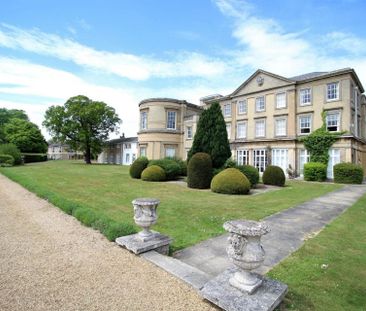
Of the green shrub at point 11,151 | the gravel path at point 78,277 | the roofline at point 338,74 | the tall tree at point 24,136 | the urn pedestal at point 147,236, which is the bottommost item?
the gravel path at point 78,277

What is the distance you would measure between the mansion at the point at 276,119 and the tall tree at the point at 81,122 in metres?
10.8

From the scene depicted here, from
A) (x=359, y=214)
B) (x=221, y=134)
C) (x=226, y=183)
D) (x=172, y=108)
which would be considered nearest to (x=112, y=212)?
(x=226, y=183)

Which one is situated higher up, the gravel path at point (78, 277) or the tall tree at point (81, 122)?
the tall tree at point (81, 122)

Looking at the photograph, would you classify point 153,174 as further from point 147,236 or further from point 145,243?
point 145,243

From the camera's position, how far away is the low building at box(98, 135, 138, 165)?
44406 millimetres

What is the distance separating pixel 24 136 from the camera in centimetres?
4612

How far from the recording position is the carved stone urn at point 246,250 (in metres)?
3.23

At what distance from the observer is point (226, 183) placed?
1381 centimetres

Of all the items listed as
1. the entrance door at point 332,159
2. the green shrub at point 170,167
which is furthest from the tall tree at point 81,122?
the entrance door at point 332,159

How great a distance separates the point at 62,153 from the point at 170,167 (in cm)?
6488

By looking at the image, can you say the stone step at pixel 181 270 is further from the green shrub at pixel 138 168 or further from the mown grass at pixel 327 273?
the green shrub at pixel 138 168

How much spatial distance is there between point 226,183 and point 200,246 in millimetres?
8472

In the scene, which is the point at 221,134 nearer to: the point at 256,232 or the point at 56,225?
the point at 56,225

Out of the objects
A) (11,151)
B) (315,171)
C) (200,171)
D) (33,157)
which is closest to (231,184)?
(200,171)
